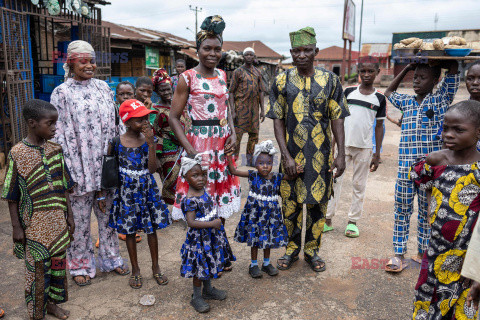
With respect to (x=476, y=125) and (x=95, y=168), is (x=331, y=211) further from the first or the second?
(x=95, y=168)

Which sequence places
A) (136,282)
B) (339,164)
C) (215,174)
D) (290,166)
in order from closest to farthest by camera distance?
(215,174) → (136,282) → (290,166) → (339,164)

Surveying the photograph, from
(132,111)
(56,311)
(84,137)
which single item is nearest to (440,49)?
(132,111)

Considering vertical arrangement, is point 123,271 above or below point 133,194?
below

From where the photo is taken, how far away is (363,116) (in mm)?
4266

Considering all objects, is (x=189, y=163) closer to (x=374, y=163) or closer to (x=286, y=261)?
(x=286, y=261)

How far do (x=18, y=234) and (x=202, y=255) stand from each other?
127 cm

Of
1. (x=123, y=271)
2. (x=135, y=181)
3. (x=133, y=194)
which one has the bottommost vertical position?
(x=123, y=271)


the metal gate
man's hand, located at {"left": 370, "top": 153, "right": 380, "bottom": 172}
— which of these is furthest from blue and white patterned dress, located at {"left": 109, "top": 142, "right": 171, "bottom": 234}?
the metal gate

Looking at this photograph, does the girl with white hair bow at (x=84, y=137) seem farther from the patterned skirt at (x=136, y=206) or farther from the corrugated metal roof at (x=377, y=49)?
the corrugated metal roof at (x=377, y=49)

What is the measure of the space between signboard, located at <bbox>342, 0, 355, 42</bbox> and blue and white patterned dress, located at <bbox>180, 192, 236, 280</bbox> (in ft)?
70.9

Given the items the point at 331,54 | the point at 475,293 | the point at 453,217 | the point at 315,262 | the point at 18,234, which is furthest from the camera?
the point at 331,54

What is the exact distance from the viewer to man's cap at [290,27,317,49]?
315 centimetres

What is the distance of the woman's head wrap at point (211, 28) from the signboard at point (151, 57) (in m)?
12.5

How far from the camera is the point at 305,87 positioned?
3.27m
